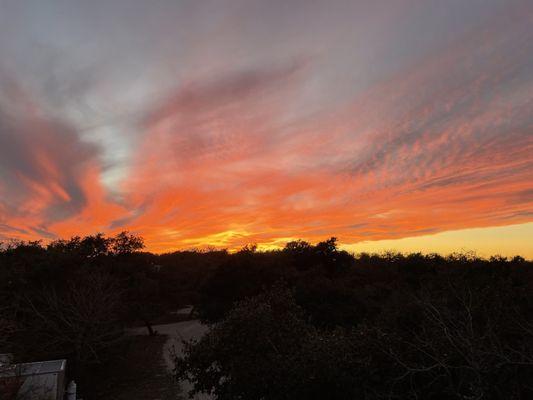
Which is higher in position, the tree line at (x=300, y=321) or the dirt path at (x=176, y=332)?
the tree line at (x=300, y=321)

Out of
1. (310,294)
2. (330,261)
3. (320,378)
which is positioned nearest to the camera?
(320,378)

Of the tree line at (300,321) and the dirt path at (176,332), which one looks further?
the dirt path at (176,332)

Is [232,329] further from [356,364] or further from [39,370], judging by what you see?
[39,370]

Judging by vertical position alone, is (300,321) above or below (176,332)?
above

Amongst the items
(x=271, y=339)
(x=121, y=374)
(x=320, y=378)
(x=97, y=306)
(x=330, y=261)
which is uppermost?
(x=330, y=261)

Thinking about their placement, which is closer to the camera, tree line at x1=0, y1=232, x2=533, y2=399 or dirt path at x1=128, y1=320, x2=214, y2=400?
tree line at x1=0, y1=232, x2=533, y2=399

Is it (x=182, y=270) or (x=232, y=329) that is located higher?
(x=182, y=270)

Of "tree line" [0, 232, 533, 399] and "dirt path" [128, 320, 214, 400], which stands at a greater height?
"tree line" [0, 232, 533, 399]

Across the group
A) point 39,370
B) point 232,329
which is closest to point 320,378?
point 232,329

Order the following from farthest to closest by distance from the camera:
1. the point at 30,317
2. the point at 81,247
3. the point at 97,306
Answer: the point at 81,247
the point at 30,317
the point at 97,306

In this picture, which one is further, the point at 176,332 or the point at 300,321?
the point at 176,332

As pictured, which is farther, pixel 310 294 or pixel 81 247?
pixel 81 247

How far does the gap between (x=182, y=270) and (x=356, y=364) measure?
215ft

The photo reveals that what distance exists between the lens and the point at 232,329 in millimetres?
12375
